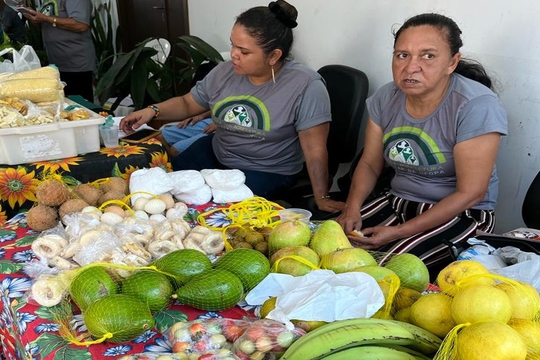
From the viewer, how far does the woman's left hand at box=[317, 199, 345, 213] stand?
237 centimetres

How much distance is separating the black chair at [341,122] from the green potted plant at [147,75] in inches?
49.8

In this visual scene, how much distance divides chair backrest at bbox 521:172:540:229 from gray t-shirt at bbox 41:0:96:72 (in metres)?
3.68

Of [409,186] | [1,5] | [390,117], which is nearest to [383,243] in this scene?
[409,186]

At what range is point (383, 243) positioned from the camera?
6.65ft

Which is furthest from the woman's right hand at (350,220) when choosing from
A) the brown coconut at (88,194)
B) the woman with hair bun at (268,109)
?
the brown coconut at (88,194)

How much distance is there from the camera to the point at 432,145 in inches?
79.1

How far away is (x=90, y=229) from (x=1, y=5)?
206 inches

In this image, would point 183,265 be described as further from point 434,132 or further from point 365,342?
point 434,132

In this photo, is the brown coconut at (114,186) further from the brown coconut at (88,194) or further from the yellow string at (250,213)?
the yellow string at (250,213)

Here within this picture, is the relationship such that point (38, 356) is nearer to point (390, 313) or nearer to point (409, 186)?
point (390, 313)

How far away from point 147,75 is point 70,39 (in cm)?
98

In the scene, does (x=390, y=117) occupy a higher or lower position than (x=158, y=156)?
higher

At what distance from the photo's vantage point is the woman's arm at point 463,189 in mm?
1896

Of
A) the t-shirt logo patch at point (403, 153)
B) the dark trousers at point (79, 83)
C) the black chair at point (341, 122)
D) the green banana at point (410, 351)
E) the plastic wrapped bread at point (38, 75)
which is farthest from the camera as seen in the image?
the dark trousers at point (79, 83)
